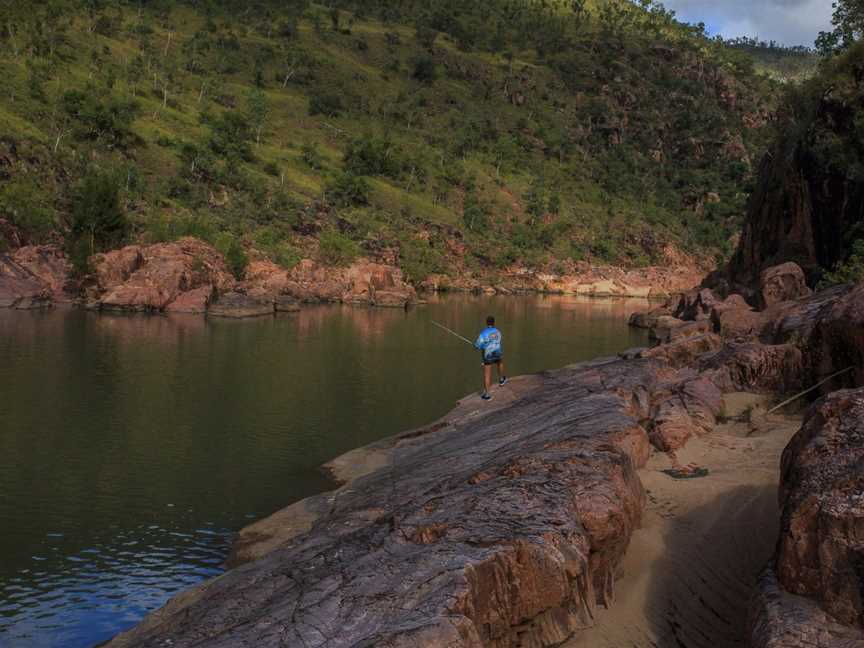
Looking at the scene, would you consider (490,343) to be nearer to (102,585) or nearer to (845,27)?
(102,585)

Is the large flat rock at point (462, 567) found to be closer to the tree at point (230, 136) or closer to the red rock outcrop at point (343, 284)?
the red rock outcrop at point (343, 284)

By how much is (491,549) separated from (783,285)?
30.5 meters

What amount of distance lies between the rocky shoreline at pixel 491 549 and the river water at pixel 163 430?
1.90 m

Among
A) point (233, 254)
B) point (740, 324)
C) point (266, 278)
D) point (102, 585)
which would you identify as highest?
point (233, 254)

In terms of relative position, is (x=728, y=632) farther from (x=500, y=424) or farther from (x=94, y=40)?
(x=94, y=40)

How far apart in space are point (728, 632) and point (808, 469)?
2.09 m

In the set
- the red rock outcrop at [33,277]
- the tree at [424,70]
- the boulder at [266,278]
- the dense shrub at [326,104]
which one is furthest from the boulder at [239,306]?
the tree at [424,70]

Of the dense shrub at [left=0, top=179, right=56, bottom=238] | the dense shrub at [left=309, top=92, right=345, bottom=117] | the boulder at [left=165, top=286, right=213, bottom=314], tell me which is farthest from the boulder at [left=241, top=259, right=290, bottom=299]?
the dense shrub at [left=309, top=92, right=345, bottom=117]

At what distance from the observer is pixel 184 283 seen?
62.5m

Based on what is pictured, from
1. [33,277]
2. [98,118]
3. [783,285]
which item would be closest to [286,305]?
[33,277]

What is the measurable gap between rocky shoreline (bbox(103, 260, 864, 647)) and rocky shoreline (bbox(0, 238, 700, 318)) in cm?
4833

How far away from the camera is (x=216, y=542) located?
15266mm

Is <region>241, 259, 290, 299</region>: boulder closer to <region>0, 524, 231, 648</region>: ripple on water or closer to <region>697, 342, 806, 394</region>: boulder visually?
<region>697, 342, 806, 394</region>: boulder

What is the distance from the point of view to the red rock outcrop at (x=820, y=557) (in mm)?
6332
